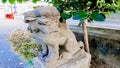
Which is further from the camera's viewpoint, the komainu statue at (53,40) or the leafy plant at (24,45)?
the leafy plant at (24,45)

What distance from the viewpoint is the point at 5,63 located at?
219 centimetres

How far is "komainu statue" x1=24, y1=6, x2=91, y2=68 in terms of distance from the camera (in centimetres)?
96

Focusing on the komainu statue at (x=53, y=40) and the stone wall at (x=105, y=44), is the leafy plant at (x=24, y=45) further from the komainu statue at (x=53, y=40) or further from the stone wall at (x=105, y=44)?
the stone wall at (x=105, y=44)

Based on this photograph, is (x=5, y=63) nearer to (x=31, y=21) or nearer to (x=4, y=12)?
(x=31, y=21)

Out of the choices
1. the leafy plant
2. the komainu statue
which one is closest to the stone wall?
the komainu statue

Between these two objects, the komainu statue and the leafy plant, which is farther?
the leafy plant

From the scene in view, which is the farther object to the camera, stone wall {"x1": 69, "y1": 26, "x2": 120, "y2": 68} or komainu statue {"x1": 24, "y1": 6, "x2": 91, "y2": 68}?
stone wall {"x1": 69, "y1": 26, "x2": 120, "y2": 68}

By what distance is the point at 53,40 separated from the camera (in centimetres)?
101

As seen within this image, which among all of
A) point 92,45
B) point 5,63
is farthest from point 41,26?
point 5,63

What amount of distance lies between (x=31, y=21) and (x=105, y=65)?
663 millimetres

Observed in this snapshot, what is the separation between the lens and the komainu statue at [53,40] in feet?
3.14

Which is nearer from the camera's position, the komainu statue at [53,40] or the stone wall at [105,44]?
the komainu statue at [53,40]

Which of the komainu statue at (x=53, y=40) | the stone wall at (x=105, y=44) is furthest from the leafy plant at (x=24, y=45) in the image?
the stone wall at (x=105, y=44)

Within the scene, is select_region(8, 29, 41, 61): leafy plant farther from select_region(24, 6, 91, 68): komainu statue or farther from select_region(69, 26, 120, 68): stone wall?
select_region(69, 26, 120, 68): stone wall
